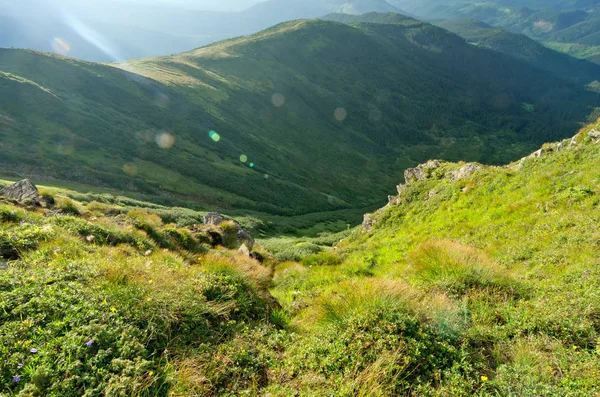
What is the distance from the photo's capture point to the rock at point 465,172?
20.3m

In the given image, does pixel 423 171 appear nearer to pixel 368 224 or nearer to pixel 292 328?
pixel 368 224

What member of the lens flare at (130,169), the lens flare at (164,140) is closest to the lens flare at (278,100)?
the lens flare at (164,140)

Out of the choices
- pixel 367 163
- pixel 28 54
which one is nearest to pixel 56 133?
pixel 28 54

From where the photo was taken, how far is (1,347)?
12.9ft

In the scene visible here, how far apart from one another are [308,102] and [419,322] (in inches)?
8045

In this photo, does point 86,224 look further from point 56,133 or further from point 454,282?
point 56,133

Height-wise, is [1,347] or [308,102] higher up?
[308,102]

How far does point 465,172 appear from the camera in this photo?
68.5 feet

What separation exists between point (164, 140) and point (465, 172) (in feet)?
280

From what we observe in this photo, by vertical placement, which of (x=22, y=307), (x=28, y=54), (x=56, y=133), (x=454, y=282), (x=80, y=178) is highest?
(x=28, y=54)

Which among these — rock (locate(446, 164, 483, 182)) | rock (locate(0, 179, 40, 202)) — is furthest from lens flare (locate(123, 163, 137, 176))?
Answer: rock (locate(446, 164, 483, 182))

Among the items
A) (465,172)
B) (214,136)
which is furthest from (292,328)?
(214,136)

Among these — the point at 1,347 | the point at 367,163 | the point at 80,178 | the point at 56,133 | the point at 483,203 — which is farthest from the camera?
the point at 367,163

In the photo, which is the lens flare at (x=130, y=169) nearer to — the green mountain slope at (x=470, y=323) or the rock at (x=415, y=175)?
the rock at (x=415, y=175)
